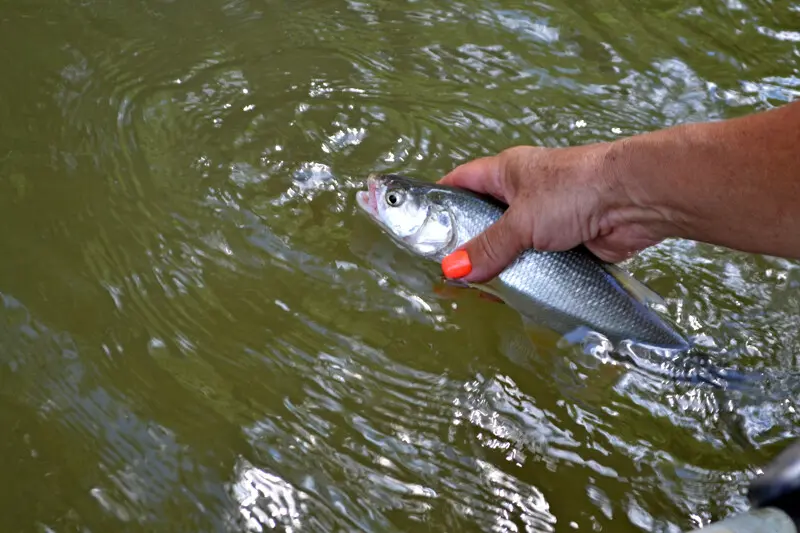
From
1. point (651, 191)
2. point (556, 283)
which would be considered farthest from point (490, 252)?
point (651, 191)

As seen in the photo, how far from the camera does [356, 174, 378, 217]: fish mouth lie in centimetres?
372

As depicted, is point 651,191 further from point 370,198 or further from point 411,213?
point 370,198

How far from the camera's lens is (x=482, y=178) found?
11.8 feet

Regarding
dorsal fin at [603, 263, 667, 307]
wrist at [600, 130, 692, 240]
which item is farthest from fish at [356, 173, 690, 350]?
wrist at [600, 130, 692, 240]

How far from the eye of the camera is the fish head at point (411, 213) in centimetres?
355

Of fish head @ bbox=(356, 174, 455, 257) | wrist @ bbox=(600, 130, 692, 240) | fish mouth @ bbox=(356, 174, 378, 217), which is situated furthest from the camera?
fish mouth @ bbox=(356, 174, 378, 217)

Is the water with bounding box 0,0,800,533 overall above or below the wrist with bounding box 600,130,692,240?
below

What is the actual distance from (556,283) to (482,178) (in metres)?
0.57

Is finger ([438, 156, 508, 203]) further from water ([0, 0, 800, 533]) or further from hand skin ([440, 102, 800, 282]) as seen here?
water ([0, 0, 800, 533])

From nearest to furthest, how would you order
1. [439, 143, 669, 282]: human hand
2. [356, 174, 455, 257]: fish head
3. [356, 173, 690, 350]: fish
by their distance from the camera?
1. [439, 143, 669, 282]: human hand
2. [356, 173, 690, 350]: fish
3. [356, 174, 455, 257]: fish head

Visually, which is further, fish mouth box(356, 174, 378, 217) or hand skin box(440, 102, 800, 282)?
fish mouth box(356, 174, 378, 217)

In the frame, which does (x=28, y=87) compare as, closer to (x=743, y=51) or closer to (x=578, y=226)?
(x=578, y=226)

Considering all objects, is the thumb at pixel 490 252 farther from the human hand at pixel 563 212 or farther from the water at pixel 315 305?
the water at pixel 315 305

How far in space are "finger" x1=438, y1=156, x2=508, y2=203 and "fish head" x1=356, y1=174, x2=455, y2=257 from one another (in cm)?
15
